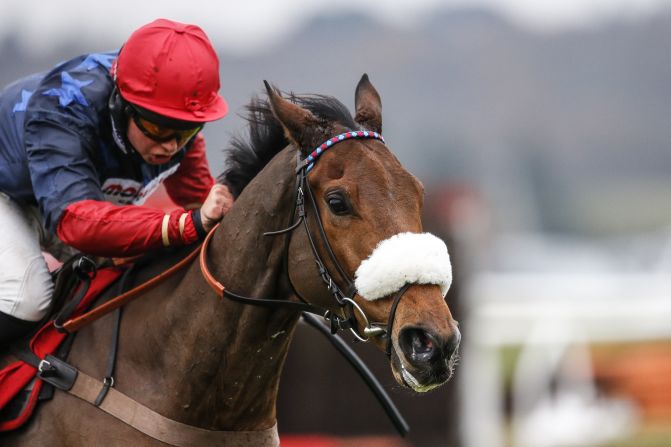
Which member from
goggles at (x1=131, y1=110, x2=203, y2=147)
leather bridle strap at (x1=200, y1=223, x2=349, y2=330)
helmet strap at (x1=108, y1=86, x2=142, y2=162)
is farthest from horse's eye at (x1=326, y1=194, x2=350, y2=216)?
helmet strap at (x1=108, y1=86, x2=142, y2=162)

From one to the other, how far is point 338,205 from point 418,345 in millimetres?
590

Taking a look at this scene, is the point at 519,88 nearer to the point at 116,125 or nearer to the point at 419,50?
the point at 419,50

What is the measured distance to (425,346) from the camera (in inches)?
136

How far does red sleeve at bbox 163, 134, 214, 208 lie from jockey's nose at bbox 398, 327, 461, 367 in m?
1.98

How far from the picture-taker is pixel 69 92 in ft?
14.3

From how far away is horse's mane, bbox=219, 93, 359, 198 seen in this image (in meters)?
4.23

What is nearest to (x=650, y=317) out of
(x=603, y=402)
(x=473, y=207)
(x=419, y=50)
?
(x=603, y=402)

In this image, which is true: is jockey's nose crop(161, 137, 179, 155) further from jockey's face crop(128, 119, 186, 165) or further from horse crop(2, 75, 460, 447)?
horse crop(2, 75, 460, 447)

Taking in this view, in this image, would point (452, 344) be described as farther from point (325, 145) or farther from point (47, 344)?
point (47, 344)

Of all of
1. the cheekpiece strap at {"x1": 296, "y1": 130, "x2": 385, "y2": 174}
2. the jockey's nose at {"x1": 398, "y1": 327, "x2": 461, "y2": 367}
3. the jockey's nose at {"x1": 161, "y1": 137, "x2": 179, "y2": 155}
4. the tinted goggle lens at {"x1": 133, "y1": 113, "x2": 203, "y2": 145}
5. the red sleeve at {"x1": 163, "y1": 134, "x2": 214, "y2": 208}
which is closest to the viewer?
the jockey's nose at {"x1": 398, "y1": 327, "x2": 461, "y2": 367}

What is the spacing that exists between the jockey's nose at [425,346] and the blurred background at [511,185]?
0.77 m

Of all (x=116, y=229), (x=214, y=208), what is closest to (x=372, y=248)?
(x=214, y=208)

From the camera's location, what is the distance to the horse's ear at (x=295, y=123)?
12.8 ft

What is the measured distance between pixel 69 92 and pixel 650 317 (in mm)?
8014
